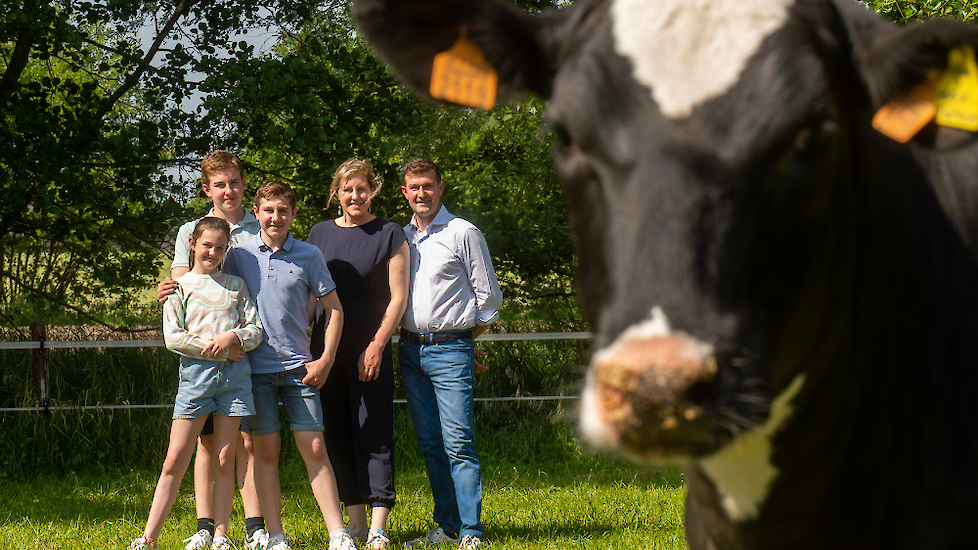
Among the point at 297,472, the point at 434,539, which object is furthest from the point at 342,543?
the point at 297,472

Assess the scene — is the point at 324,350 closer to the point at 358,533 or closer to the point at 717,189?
the point at 358,533

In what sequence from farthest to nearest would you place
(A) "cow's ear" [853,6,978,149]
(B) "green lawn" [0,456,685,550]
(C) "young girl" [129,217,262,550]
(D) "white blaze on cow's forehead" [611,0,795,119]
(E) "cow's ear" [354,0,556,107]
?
(B) "green lawn" [0,456,685,550] < (C) "young girl" [129,217,262,550] < (E) "cow's ear" [354,0,556,107] < (A) "cow's ear" [853,6,978,149] < (D) "white blaze on cow's forehead" [611,0,795,119]

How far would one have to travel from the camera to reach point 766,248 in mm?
1414

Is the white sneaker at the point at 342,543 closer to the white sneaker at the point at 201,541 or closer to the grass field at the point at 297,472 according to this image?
the grass field at the point at 297,472

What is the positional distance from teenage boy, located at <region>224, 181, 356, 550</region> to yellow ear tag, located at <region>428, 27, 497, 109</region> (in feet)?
8.92

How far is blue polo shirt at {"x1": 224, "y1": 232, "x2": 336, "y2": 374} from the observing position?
14.8 feet

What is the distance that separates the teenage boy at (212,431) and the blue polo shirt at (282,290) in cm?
19

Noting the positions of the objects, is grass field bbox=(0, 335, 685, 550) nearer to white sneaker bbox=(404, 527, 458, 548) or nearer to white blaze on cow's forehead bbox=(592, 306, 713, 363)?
white sneaker bbox=(404, 527, 458, 548)

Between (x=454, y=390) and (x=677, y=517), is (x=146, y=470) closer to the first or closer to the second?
(x=454, y=390)

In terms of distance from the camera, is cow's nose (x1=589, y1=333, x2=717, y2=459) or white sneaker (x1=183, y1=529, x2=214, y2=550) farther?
white sneaker (x1=183, y1=529, x2=214, y2=550)

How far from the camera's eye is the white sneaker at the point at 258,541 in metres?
4.49

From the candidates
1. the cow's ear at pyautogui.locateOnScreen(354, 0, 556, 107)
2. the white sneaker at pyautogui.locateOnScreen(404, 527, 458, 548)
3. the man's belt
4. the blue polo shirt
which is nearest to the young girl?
the blue polo shirt

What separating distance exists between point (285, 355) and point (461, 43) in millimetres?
2885

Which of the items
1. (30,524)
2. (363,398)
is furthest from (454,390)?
(30,524)
